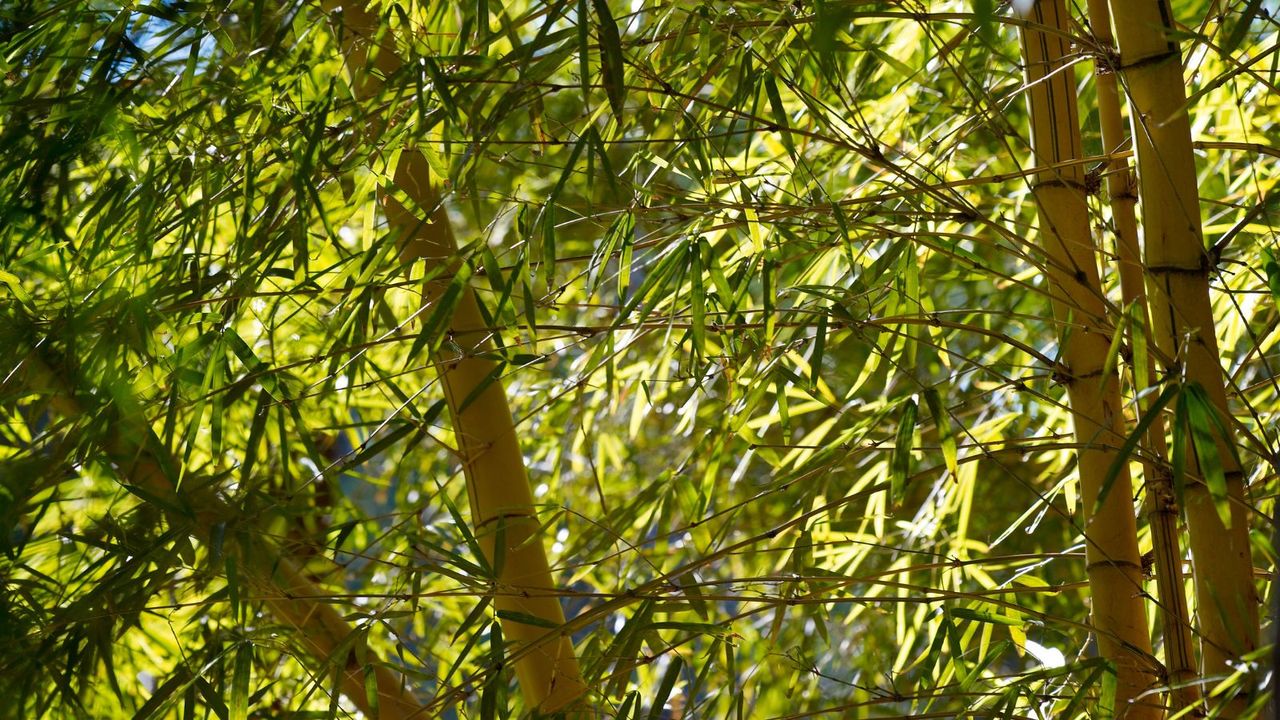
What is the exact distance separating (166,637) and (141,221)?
112 centimetres

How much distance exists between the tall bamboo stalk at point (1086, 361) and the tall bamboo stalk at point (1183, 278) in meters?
0.09

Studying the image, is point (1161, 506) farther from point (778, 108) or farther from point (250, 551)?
point (250, 551)

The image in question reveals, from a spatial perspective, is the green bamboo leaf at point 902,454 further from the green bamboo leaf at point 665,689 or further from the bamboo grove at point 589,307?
the green bamboo leaf at point 665,689

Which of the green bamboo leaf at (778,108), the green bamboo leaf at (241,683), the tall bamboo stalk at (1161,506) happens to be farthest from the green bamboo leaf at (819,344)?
the green bamboo leaf at (241,683)

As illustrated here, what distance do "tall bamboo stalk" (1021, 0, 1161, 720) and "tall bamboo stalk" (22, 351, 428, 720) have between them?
649 millimetres

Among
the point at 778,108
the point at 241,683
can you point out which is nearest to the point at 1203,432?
the point at 778,108

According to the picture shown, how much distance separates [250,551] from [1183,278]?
0.92 m

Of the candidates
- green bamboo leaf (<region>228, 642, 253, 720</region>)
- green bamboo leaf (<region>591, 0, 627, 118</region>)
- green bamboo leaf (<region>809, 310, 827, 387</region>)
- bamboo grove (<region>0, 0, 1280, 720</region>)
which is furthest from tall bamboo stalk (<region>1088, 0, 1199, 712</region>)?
green bamboo leaf (<region>228, 642, 253, 720</region>)

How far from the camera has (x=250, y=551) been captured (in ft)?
3.70

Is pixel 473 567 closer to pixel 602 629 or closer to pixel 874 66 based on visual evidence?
pixel 602 629

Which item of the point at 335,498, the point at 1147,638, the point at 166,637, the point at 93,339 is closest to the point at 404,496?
the point at 335,498

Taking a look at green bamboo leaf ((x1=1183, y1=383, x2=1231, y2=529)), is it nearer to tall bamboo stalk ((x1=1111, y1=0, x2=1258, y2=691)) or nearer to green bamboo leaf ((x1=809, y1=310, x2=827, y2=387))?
tall bamboo stalk ((x1=1111, y1=0, x2=1258, y2=691))

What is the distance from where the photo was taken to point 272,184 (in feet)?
4.18

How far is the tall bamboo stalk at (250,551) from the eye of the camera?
1074mm
